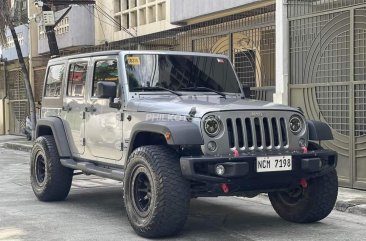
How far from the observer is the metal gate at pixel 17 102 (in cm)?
2769

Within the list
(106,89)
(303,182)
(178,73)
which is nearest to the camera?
(303,182)

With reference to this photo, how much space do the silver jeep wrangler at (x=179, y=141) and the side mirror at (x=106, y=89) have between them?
2 centimetres

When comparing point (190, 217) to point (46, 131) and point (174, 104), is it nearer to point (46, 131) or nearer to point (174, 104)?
point (174, 104)

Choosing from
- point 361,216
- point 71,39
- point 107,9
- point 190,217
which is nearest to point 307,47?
point 361,216

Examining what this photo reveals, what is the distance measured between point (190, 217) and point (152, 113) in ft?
5.45

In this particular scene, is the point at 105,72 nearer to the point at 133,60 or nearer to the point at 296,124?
the point at 133,60

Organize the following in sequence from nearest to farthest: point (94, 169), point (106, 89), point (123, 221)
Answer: point (106, 89) < point (123, 221) < point (94, 169)

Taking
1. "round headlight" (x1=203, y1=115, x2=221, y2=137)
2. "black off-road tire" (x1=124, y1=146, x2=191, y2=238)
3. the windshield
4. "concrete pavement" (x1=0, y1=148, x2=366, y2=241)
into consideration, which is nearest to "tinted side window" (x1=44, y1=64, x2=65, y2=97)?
"concrete pavement" (x1=0, y1=148, x2=366, y2=241)

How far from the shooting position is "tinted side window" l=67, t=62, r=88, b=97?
8625mm

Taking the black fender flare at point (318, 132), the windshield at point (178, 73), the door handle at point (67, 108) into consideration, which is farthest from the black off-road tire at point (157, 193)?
the door handle at point (67, 108)

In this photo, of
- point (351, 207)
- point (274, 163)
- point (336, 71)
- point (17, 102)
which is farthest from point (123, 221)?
point (17, 102)

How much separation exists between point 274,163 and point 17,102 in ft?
77.5

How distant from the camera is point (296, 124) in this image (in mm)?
6777

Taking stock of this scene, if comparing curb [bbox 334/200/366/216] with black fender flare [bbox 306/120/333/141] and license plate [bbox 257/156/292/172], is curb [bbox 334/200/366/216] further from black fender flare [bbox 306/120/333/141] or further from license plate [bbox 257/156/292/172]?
license plate [bbox 257/156/292/172]
